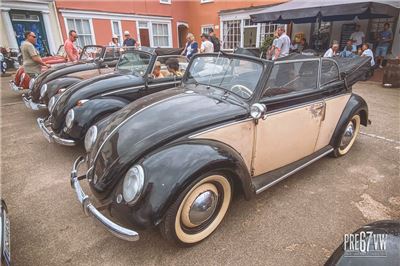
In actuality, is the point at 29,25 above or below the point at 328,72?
above

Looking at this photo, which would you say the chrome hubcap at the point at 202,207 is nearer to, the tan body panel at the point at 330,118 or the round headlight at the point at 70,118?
the tan body panel at the point at 330,118

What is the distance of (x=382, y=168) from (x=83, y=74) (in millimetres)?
6271

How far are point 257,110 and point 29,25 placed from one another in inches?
631

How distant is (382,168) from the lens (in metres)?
3.76

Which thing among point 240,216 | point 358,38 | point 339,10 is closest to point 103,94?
point 240,216

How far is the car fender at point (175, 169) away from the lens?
194cm

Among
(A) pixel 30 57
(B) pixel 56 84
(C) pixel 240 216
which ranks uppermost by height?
(A) pixel 30 57

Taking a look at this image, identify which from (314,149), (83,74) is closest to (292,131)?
(314,149)

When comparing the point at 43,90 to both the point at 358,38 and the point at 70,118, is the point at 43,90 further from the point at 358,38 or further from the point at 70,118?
the point at 358,38

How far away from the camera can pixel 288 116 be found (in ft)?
9.60

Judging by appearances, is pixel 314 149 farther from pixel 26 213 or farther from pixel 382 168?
pixel 26 213

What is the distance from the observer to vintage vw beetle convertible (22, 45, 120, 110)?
216 inches

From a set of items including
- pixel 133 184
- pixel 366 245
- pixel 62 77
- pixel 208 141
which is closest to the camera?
pixel 366 245

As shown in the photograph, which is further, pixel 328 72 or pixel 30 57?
pixel 30 57
